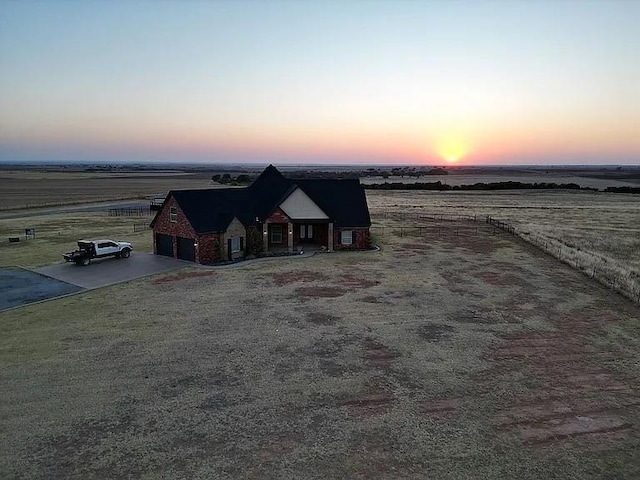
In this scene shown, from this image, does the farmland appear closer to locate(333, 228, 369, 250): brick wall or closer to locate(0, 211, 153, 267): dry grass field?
locate(333, 228, 369, 250): brick wall

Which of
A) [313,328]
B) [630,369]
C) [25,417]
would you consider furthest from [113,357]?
[630,369]

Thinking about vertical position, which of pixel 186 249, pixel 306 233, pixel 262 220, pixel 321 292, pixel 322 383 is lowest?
pixel 322 383

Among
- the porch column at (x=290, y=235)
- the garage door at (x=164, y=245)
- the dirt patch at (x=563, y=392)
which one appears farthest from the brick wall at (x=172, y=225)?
the dirt patch at (x=563, y=392)

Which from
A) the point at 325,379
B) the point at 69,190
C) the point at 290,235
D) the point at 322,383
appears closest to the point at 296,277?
the point at 290,235

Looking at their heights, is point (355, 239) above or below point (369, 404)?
above

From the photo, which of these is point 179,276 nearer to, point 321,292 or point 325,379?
point 321,292

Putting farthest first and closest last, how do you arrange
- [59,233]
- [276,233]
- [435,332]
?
[59,233] < [276,233] < [435,332]

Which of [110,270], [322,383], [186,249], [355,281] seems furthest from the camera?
[186,249]
